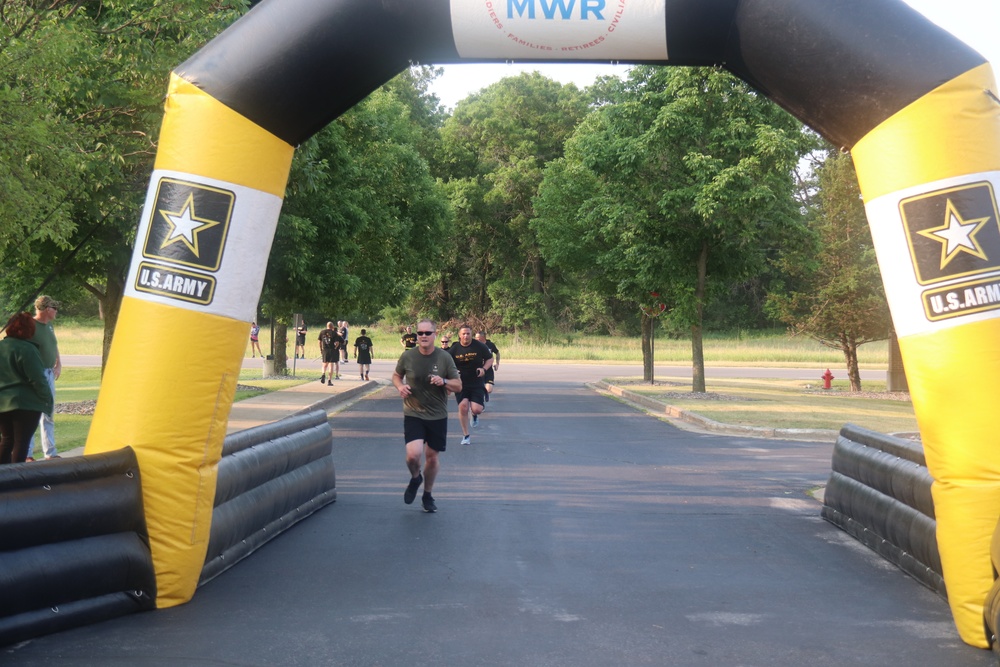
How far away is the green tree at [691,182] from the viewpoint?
26828mm

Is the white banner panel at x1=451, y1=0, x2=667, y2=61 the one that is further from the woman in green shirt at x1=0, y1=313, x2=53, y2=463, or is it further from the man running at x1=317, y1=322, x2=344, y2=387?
the man running at x1=317, y1=322, x2=344, y2=387

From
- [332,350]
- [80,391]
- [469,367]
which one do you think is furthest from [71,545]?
[332,350]

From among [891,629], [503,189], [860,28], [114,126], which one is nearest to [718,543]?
[891,629]

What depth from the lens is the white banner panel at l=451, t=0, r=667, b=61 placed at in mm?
7551

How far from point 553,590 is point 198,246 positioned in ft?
11.2

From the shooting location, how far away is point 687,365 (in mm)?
51250

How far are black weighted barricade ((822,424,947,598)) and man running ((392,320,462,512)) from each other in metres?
3.83

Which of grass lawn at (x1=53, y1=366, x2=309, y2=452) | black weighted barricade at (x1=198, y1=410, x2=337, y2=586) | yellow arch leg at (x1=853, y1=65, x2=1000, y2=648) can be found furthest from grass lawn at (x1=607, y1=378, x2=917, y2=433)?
yellow arch leg at (x1=853, y1=65, x2=1000, y2=648)

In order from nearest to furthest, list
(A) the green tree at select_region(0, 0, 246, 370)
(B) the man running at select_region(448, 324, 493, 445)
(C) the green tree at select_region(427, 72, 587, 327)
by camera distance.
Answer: (A) the green tree at select_region(0, 0, 246, 370) < (B) the man running at select_region(448, 324, 493, 445) < (C) the green tree at select_region(427, 72, 587, 327)

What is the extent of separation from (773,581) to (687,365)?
144 feet

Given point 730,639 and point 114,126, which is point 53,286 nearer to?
point 114,126

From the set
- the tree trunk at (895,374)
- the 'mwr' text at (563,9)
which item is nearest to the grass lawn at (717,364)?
the tree trunk at (895,374)

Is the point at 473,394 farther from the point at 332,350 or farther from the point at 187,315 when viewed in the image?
the point at 332,350

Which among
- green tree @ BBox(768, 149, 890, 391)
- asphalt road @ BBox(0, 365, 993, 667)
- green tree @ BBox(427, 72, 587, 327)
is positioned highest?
green tree @ BBox(427, 72, 587, 327)
